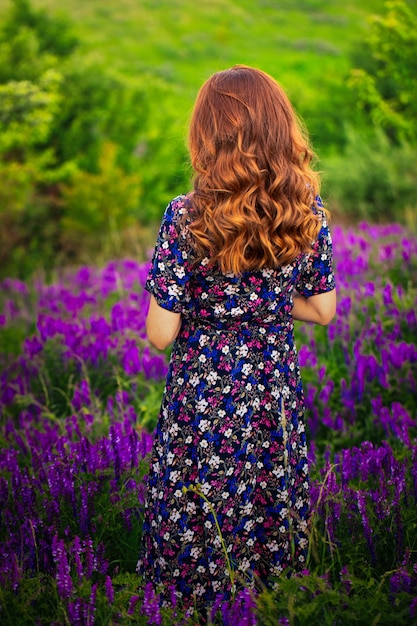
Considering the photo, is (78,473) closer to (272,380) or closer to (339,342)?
(272,380)

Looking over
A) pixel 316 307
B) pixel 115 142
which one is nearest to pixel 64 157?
pixel 115 142

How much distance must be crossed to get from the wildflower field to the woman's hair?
785 millimetres

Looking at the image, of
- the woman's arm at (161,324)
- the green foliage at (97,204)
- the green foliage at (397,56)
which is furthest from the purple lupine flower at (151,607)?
the green foliage at (97,204)

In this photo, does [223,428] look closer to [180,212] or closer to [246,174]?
[180,212]

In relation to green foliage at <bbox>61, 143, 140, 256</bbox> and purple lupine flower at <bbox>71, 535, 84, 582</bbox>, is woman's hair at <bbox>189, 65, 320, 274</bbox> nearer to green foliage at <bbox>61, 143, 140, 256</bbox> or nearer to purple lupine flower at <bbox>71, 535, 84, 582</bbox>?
purple lupine flower at <bbox>71, 535, 84, 582</bbox>

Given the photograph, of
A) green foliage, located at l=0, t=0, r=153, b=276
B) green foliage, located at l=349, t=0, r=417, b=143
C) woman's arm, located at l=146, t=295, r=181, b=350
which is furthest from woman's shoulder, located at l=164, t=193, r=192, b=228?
green foliage, located at l=0, t=0, r=153, b=276

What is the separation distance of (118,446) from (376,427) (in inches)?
61.1

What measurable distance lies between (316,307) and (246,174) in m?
0.65

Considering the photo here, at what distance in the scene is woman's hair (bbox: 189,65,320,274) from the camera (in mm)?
2021

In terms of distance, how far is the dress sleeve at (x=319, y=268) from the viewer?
2287mm

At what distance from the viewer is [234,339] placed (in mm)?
2221

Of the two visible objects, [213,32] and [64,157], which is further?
[213,32]

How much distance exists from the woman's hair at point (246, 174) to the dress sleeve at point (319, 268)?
0.60 ft

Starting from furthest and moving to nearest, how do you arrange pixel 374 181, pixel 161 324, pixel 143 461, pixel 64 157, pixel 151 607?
pixel 64 157 < pixel 374 181 < pixel 143 461 < pixel 161 324 < pixel 151 607
